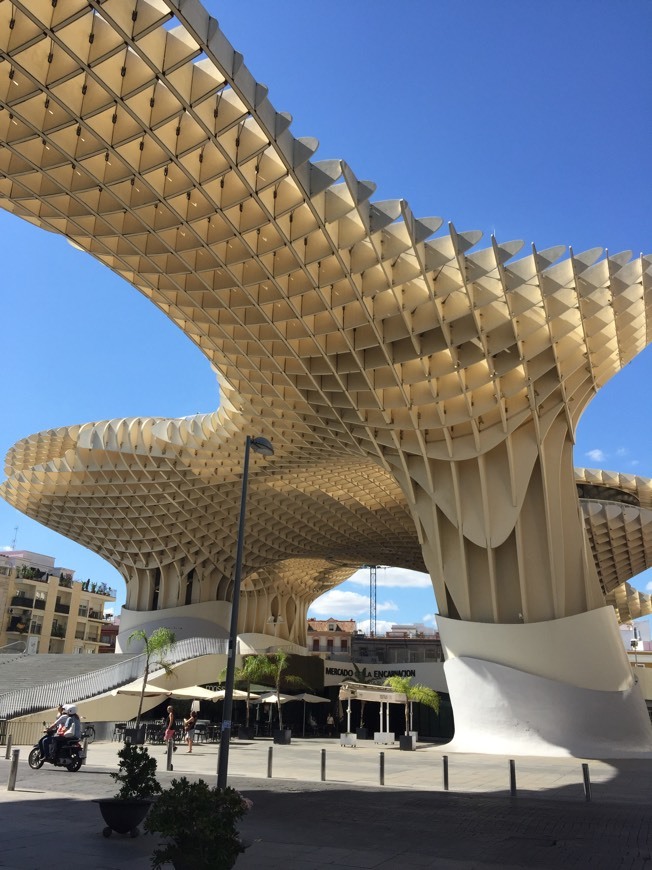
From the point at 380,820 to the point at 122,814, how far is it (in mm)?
4663

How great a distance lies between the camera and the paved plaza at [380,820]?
30.9 ft

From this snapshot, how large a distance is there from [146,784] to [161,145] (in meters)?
14.3

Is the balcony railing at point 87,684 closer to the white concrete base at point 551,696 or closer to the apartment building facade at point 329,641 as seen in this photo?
the white concrete base at point 551,696

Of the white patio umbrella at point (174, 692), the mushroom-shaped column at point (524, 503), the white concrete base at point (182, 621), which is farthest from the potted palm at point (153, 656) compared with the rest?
the white concrete base at point (182, 621)

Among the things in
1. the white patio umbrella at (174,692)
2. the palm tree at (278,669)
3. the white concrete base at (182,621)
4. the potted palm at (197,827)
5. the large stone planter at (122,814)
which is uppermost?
the white concrete base at (182,621)

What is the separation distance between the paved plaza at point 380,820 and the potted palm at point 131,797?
0.93 feet

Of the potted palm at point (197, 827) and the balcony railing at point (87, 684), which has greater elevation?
the balcony railing at point (87, 684)

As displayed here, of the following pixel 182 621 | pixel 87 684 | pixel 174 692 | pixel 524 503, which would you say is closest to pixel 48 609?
pixel 182 621

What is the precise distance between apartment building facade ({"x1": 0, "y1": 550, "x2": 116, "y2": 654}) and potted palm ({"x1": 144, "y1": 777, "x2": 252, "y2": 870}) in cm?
6671

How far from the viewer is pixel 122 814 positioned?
10383 mm

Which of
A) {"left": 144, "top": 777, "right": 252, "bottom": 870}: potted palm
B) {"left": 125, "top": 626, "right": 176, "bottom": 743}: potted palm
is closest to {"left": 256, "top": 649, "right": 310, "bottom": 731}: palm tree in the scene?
{"left": 125, "top": 626, "right": 176, "bottom": 743}: potted palm

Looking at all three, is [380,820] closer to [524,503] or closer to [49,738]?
[49,738]

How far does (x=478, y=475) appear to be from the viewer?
101 ft

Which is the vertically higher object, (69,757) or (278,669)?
(278,669)
